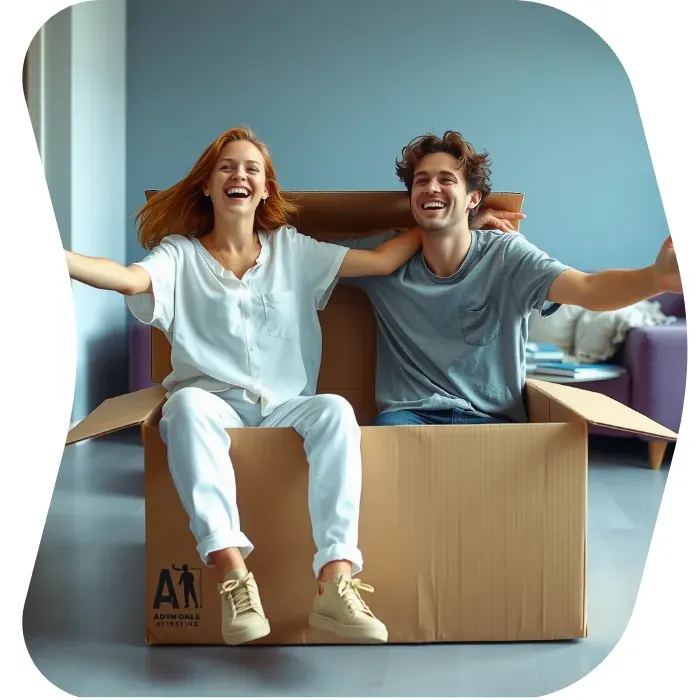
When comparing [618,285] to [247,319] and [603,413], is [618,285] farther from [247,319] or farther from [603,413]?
[247,319]

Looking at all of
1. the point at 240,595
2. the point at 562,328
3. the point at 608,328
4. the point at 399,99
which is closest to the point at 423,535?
the point at 240,595

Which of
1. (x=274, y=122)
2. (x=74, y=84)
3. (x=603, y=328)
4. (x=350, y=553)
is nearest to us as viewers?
(x=350, y=553)

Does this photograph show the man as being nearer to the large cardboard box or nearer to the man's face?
the man's face

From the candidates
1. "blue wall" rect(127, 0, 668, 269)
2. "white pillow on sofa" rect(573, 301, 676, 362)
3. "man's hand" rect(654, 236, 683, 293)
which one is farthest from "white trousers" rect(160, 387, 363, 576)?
"white pillow on sofa" rect(573, 301, 676, 362)

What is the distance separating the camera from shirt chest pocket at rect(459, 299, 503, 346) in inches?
59.1

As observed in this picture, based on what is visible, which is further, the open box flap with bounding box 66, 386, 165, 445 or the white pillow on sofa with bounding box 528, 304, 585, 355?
the white pillow on sofa with bounding box 528, 304, 585, 355

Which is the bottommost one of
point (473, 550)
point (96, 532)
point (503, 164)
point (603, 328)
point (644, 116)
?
point (96, 532)

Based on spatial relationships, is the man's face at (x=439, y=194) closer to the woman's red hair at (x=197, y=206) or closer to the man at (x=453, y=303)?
the man at (x=453, y=303)

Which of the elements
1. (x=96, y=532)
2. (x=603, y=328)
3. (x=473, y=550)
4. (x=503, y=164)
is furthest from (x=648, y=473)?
(x=96, y=532)

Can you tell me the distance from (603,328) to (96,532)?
155 centimetres

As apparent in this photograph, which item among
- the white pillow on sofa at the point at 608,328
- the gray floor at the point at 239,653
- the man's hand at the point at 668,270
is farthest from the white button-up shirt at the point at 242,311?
the white pillow on sofa at the point at 608,328

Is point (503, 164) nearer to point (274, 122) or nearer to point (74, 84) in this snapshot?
point (274, 122)

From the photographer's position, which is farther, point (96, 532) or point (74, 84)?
point (74, 84)

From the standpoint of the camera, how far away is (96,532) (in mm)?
1759
